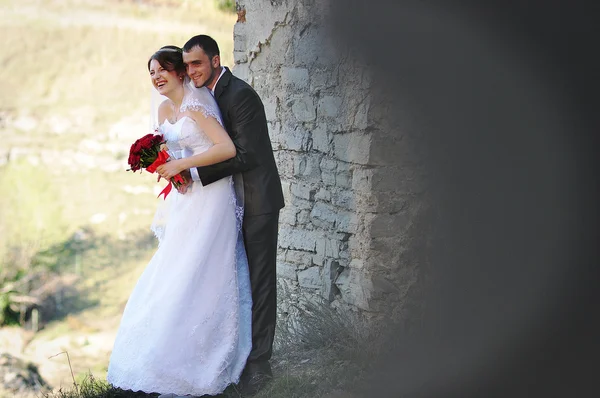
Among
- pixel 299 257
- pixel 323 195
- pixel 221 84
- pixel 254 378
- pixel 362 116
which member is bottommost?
pixel 254 378

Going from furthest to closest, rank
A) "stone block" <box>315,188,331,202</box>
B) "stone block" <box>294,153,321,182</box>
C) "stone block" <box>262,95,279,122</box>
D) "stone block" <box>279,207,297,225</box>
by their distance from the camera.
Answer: "stone block" <box>262,95,279,122</box>, "stone block" <box>279,207,297,225</box>, "stone block" <box>294,153,321,182</box>, "stone block" <box>315,188,331,202</box>

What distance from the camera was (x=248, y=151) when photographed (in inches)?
187

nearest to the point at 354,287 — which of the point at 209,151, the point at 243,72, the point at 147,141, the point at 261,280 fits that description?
the point at 261,280

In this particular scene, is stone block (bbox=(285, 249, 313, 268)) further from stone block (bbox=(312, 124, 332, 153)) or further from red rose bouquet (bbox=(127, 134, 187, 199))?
red rose bouquet (bbox=(127, 134, 187, 199))

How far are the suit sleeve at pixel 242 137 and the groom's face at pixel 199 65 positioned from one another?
0.64 ft

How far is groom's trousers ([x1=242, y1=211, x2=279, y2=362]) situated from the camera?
4.89 meters

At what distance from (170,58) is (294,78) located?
4.64 feet

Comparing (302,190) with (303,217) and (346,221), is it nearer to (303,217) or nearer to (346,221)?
(303,217)

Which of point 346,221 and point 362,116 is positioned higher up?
point 362,116

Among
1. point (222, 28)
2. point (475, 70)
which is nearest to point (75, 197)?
point (222, 28)

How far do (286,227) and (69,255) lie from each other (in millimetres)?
8368

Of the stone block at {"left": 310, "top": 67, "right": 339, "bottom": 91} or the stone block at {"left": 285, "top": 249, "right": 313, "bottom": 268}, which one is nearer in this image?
the stone block at {"left": 310, "top": 67, "right": 339, "bottom": 91}

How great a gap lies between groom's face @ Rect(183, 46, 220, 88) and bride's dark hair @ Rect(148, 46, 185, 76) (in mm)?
84

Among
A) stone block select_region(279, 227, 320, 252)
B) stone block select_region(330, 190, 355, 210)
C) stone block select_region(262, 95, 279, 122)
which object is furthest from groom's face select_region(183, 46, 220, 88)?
stone block select_region(279, 227, 320, 252)
